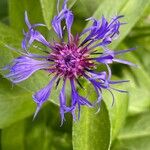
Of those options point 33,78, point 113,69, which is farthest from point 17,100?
point 113,69

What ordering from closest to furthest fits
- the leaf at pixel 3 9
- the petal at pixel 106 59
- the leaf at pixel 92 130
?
the petal at pixel 106 59 → the leaf at pixel 92 130 → the leaf at pixel 3 9

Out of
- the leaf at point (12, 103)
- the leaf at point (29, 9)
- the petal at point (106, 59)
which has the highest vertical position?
the leaf at point (29, 9)

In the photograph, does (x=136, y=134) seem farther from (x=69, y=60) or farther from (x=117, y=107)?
(x=69, y=60)

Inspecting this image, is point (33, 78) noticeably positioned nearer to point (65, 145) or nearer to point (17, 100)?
point (17, 100)

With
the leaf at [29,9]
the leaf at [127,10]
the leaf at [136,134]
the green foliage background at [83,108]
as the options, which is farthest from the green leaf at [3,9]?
the leaf at [136,134]

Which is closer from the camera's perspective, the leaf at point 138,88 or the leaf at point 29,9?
the leaf at point 29,9

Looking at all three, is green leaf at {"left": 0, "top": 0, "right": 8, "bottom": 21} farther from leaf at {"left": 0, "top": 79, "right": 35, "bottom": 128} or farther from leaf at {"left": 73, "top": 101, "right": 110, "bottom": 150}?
leaf at {"left": 73, "top": 101, "right": 110, "bottom": 150}

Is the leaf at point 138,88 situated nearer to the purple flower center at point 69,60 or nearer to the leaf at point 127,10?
the leaf at point 127,10
